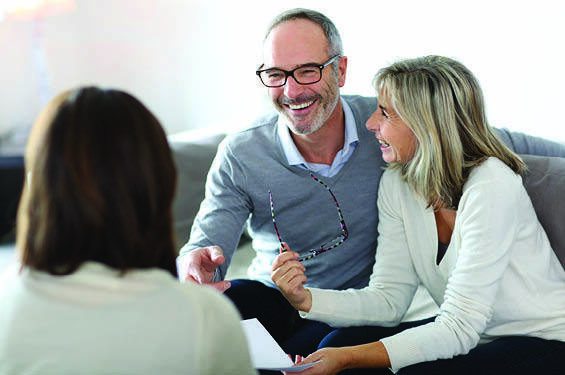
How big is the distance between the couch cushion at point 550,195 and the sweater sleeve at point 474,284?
0.18 meters

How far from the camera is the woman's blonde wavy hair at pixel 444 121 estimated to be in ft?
4.64

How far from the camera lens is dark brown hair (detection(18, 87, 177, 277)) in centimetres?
80

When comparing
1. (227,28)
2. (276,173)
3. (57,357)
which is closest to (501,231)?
(276,173)

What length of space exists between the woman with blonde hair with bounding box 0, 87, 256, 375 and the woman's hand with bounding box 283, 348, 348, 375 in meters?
0.50

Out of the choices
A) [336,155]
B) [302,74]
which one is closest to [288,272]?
[336,155]

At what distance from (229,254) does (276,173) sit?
0.85ft

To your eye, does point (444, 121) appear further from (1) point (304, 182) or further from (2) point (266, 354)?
(2) point (266, 354)

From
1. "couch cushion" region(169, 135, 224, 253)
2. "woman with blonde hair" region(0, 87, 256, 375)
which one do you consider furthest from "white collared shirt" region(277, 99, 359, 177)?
"woman with blonde hair" region(0, 87, 256, 375)

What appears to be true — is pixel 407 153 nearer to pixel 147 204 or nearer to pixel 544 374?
pixel 544 374

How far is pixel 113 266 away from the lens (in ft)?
2.72

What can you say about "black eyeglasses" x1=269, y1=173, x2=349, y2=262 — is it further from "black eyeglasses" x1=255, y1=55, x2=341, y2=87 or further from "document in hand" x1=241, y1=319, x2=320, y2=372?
"document in hand" x1=241, y1=319, x2=320, y2=372

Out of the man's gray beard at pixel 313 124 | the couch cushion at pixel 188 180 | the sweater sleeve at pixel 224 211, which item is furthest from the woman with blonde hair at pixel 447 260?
the couch cushion at pixel 188 180

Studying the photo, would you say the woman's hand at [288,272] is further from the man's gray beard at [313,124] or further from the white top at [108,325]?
the white top at [108,325]

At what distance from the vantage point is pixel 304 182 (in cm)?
173
